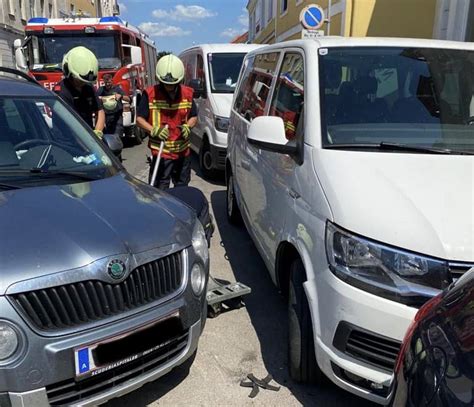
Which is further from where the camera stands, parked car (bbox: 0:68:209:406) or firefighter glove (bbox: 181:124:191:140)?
firefighter glove (bbox: 181:124:191:140)

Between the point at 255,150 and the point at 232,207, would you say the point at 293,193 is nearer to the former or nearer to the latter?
the point at 255,150

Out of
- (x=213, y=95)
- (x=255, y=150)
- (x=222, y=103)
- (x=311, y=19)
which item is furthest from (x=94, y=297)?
(x=311, y=19)

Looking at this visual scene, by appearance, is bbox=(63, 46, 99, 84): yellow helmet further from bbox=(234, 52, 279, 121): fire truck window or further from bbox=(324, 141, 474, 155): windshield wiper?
bbox=(324, 141, 474, 155): windshield wiper

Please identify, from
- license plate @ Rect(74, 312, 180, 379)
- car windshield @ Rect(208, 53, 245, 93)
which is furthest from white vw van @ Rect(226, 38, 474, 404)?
car windshield @ Rect(208, 53, 245, 93)

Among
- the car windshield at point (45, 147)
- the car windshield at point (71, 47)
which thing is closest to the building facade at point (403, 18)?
the car windshield at point (71, 47)

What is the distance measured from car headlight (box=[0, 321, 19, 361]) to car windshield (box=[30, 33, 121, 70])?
32.2 feet

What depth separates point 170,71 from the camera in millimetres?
4742

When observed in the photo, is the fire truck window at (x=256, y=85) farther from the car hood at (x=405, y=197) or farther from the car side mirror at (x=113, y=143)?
the car hood at (x=405, y=197)

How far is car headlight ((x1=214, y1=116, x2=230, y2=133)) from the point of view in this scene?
744 cm

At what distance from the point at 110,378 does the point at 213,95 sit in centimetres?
623

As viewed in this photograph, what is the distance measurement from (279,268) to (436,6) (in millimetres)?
10065

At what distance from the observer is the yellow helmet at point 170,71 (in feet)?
15.6

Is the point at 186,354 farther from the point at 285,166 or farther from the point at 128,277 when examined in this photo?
the point at 285,166

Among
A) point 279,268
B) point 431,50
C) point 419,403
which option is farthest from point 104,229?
point 431,50
